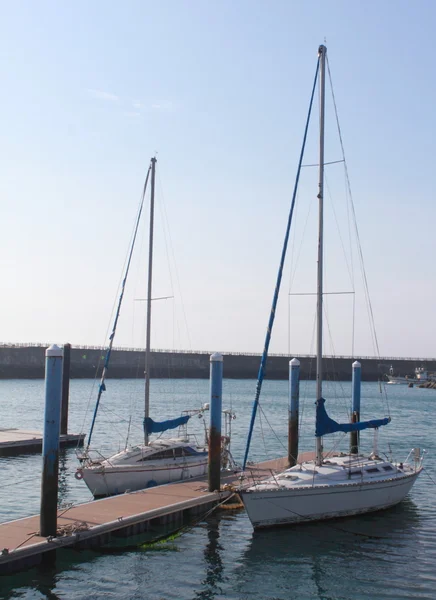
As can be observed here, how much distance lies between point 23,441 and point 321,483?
20.2 m

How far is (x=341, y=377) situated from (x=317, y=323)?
125m

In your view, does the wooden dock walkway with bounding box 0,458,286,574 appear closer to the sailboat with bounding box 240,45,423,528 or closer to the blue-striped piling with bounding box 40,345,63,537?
the blue-striped piling with bounding box 40,345,63,537

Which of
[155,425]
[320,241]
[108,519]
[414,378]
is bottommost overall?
[108,519]

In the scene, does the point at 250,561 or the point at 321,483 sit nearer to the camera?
the point at 250,561

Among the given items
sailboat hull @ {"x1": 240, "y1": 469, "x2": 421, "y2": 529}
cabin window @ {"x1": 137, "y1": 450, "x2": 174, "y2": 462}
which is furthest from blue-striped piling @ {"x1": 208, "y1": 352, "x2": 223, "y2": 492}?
cabin window @ {"x1": 137, "y1": 450, "x2": 174, "y2": 462}

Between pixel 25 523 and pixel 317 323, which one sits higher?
pixel 317 323

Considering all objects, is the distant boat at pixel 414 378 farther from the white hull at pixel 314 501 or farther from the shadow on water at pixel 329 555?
the shadow on water at pixel 329 555

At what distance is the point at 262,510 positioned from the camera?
70.5 ft

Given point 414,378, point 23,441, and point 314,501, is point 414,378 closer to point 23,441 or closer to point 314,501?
point 23,441

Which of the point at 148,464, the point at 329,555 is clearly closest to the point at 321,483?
the point at 329,555

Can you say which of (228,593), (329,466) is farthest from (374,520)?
(228,593)

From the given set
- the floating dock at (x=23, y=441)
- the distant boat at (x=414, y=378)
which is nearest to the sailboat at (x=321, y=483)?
the floating dock at (x=23, y=441)

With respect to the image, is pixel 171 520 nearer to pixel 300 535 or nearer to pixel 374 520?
pixel 300 535

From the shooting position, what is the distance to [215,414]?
23859mm
